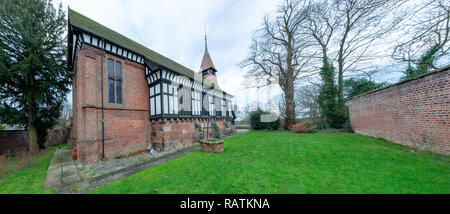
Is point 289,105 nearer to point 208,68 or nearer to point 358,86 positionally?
point 358,86

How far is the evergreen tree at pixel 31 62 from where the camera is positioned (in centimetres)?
811

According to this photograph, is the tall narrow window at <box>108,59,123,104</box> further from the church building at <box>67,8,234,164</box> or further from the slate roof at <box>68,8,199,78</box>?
the slate roof at <box>68,8,199,78</box>

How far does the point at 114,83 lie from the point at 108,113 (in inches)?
71.8

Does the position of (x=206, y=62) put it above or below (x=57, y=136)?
above

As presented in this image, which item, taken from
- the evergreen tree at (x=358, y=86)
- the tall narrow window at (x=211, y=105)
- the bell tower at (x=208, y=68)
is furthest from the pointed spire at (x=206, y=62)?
the evergreen tree at (x=358, y=86)

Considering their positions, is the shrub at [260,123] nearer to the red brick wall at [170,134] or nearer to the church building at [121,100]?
the church building at [121,100]

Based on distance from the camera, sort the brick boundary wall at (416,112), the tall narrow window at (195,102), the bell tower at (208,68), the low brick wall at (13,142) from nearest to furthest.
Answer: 1. the brick boundary wall at (416,112)
2. the low brick wall at (13,142)
3. the tall narrow window at (195,102)
4. the bell tower at (208,68)

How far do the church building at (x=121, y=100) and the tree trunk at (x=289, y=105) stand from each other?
925cm

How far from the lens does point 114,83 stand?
306 inches

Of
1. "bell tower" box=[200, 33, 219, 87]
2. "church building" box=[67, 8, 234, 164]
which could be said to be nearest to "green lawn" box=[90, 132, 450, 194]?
"church building" box=[67, 8, 234, 164]

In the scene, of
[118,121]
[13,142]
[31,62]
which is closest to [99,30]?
[31,62]

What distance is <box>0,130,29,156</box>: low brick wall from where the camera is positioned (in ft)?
35.6

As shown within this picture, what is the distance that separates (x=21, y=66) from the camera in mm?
7852

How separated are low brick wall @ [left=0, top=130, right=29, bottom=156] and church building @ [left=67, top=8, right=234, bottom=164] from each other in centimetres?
808
